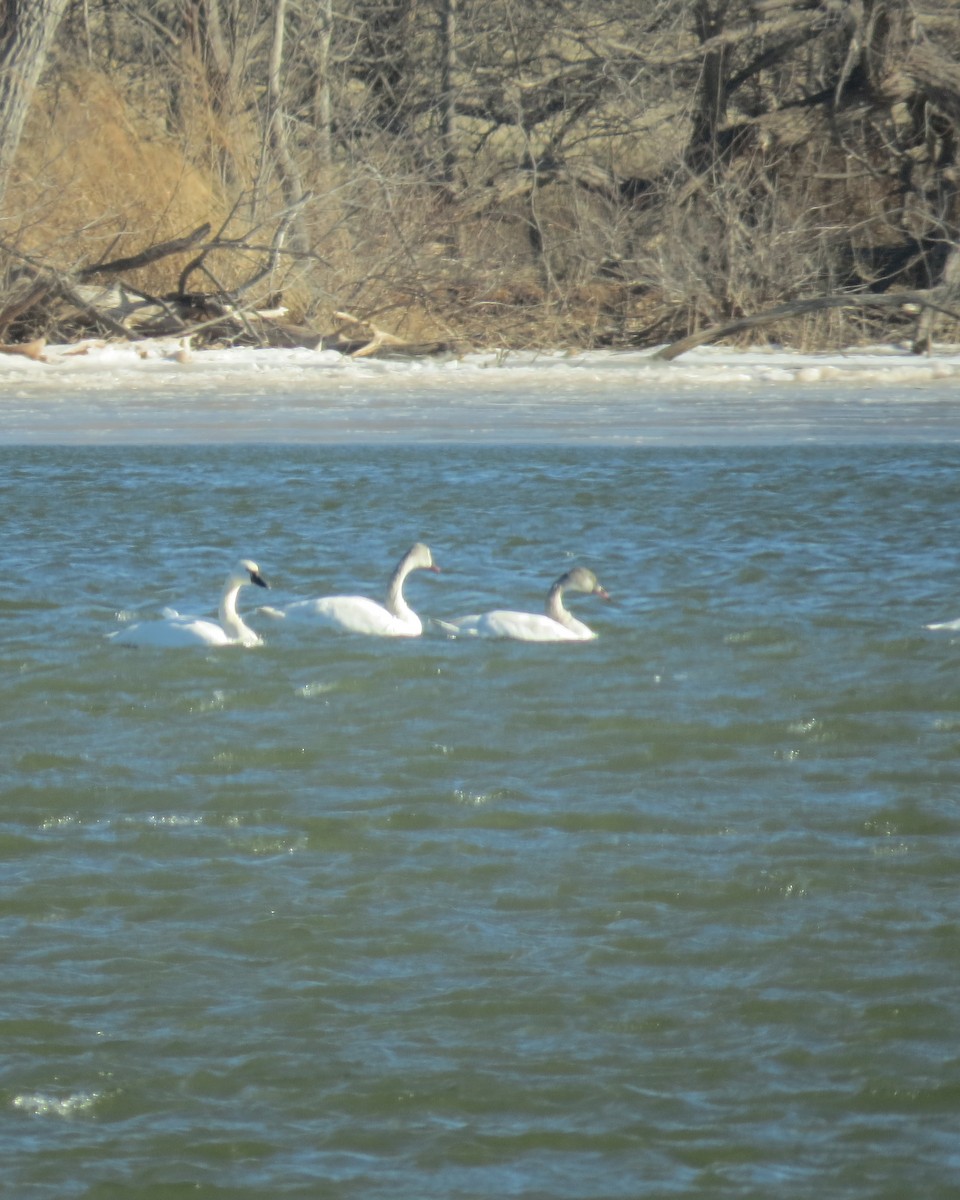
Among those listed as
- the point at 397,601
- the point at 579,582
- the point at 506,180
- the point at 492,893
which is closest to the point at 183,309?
the point at 506,180

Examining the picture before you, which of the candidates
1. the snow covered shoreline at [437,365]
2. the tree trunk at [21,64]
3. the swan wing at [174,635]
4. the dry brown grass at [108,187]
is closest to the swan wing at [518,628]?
the swan wing at [174,635]

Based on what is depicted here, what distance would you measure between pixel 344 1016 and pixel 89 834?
1.39m

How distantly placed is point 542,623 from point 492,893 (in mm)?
2865

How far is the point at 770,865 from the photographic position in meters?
4.66

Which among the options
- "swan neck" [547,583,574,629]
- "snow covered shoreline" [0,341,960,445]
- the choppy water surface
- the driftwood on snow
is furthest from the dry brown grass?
"swan neck" [547,583,574,629]

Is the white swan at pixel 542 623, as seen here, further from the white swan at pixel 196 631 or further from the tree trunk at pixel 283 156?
the tree trunk at pixel 283 156

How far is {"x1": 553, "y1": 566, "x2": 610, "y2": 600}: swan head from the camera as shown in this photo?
24.7ft

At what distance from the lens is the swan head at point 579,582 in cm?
754

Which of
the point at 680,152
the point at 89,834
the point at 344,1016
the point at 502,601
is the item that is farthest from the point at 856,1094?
the point at 680,152

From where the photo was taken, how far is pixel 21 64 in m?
17.9

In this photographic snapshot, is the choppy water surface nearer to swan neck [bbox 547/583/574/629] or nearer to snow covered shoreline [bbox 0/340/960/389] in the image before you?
swan neck [bbox 547/583/574/629]

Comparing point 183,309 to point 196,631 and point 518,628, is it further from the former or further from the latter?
point 518,628

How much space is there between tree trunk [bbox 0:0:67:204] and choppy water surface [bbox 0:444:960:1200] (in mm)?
10276

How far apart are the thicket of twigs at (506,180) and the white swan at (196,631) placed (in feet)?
33.0
